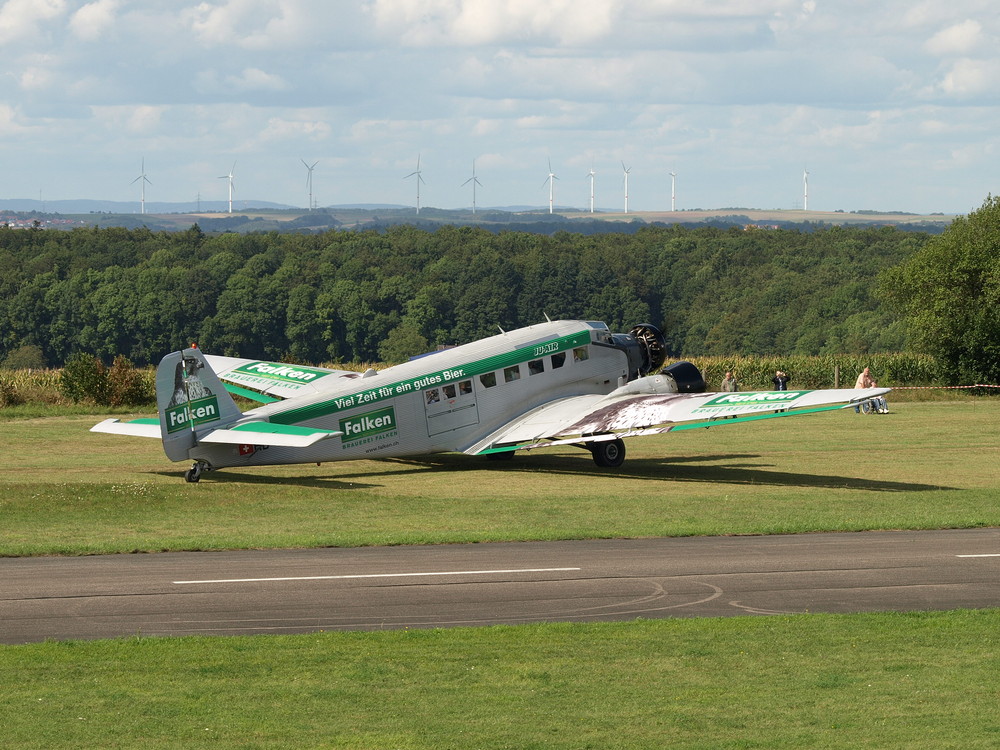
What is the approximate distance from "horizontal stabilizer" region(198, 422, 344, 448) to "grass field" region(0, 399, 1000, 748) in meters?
1.74

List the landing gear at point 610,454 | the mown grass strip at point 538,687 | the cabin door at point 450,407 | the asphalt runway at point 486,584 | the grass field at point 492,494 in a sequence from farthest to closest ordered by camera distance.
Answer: the landing gear at point 610,454
the cabin door at point 450,407
the grass field at point 492,494
the asphalt runway at point 486,584
the mown grass strip at point 538,687

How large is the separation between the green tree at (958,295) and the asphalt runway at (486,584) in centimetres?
4665

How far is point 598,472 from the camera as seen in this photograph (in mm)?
34094

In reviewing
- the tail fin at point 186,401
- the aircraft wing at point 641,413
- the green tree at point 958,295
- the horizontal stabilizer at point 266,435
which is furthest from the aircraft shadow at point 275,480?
the green tree at point 958,295

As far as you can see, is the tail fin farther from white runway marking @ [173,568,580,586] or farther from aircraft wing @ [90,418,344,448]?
white runway marking @ [173,568,580,586]

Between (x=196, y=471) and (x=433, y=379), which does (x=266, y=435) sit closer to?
(x=196, y=471)

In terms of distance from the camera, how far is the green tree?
66938 millimetres

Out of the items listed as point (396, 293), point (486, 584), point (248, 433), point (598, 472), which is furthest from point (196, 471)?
point (396, 293)

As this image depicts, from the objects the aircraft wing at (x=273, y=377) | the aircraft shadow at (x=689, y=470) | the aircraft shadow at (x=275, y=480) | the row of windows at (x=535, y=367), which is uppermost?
the row of windows at (x=535, y=367)

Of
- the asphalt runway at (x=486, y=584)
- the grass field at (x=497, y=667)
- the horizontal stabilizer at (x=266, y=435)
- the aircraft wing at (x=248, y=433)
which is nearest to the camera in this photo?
the grass field at (x=497, y=667)

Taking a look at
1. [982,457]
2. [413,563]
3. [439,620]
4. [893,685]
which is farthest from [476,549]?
[982,457]

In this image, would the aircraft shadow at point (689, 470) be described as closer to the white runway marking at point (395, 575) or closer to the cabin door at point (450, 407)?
the cabin door at point (450, 407)

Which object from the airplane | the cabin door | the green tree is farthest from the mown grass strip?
the green tree

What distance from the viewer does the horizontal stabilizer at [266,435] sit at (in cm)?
2884
